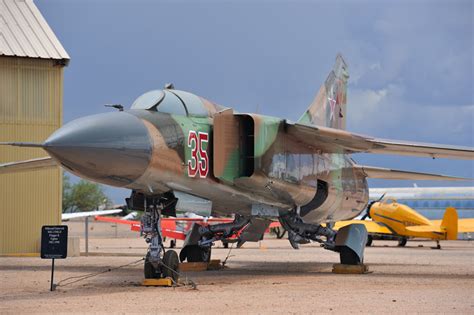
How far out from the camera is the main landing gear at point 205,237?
16.4m

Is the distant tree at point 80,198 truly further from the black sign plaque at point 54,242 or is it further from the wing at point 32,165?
the black sign plaque at point 54,242

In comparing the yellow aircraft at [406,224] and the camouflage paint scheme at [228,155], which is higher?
the camouflage paint scheme at [228,155]

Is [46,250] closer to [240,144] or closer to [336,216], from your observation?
[240,144]

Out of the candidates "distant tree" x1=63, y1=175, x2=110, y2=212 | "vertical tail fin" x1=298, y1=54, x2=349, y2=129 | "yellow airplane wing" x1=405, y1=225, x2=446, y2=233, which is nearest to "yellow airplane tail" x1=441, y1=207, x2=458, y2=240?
"yellow airplane wing" x1=405, y1=225, x2=446, y2=233

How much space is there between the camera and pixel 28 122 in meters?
22.6

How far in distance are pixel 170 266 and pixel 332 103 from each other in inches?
332

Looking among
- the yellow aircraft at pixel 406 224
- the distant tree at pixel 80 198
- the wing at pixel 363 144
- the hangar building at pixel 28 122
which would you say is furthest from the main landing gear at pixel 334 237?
the distant tree at pixel 80 198

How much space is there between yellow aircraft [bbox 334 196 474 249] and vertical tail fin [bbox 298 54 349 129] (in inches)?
556

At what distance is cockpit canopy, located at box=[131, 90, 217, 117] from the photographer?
485 inches

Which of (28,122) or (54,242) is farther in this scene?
(28,122)

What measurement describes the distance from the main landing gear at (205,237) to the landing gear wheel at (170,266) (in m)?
4.02

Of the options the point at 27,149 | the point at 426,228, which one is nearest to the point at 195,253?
the point at 27,149

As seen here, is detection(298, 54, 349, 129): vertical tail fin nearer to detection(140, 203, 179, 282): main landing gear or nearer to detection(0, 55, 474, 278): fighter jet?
detection(0, 55, 474, 278): fighter jet

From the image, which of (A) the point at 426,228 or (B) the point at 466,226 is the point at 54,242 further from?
(B) the point at 466,226
